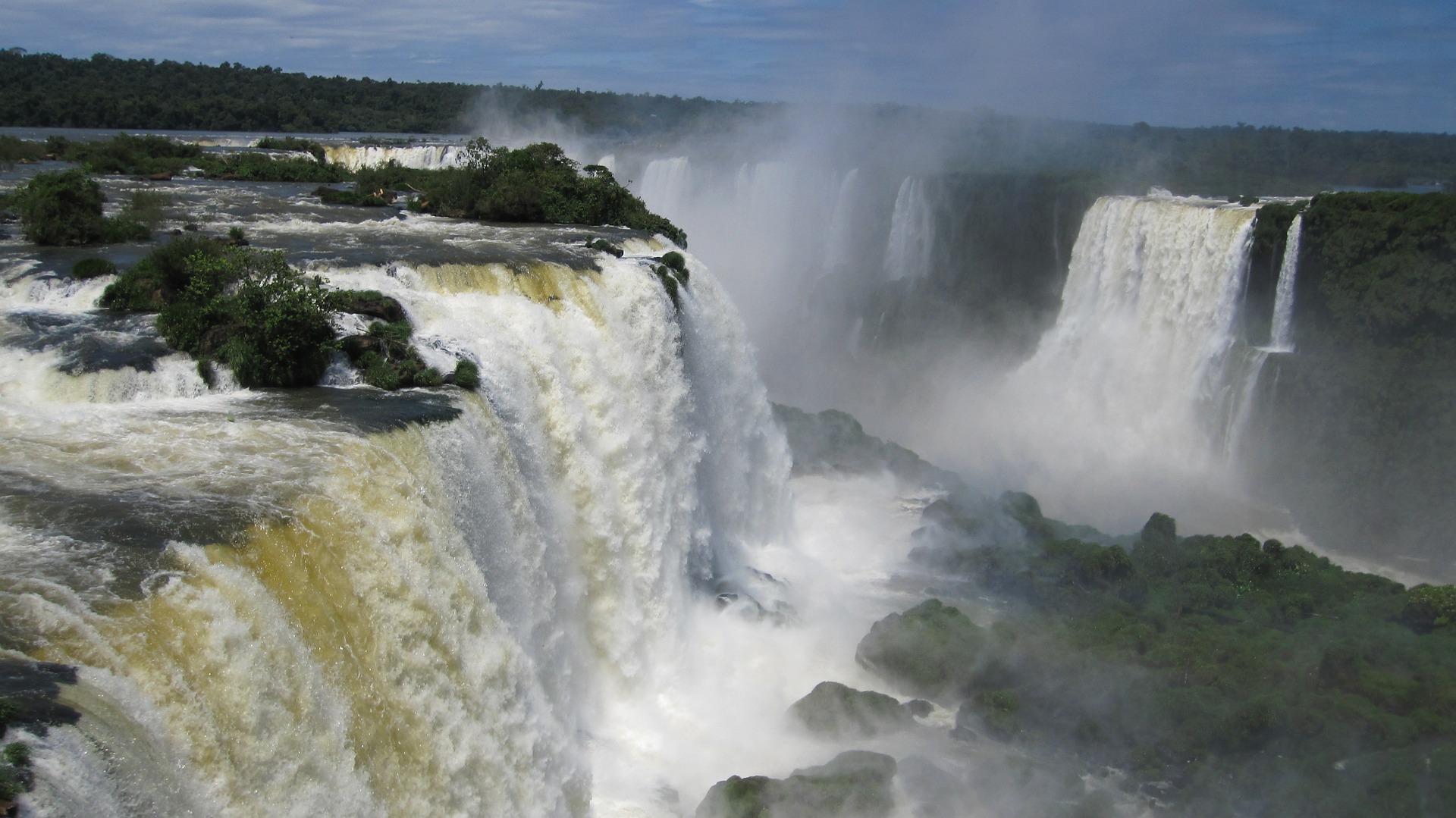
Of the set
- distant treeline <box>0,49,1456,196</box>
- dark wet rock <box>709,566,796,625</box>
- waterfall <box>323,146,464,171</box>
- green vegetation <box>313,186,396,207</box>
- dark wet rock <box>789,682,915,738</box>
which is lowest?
dark wet rock <box>789,682,915,738</box>

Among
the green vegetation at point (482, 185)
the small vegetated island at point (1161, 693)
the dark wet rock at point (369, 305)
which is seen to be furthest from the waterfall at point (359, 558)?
the green vegetation at point (482, 185)

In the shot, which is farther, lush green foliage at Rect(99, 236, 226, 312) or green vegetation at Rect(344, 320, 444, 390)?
lush green foliage at Rect(99, 236, 226, 312)

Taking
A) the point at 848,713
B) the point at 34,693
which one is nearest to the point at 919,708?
the point at 848,713

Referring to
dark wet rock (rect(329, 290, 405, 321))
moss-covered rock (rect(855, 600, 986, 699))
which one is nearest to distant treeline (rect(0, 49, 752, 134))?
dark wet rock (rect(329, 290, 405, 321))

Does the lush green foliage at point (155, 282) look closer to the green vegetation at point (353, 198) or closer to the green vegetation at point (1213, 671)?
the green vegetation at point (1213, 671)

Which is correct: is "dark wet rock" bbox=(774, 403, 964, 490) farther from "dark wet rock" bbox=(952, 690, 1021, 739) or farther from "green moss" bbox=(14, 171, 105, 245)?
"green moss" bbox=(14, 171, 105, 245)

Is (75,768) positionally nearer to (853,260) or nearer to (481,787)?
(481,787)
